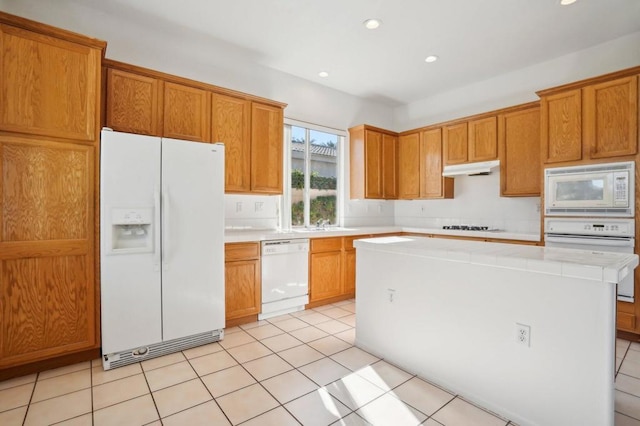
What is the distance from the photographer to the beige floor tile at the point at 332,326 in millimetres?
3078

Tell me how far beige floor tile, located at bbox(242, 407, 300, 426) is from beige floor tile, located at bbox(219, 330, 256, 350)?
101 cm

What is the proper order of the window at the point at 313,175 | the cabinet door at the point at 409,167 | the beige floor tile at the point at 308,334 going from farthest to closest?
the cabinet door at the point at 409,167, the window at the point at 313,175, the beige floor tile at the point at 308,334

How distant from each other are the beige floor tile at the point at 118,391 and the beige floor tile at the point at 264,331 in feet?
3.30

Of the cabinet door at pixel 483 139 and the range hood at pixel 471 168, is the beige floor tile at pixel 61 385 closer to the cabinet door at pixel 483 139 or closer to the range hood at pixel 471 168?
the range hood at pixel 471 168

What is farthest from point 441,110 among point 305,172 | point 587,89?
point 305,172

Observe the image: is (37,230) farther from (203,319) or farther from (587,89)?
(587,89)

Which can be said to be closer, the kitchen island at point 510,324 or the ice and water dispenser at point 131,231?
the kitchen island at point 510,324

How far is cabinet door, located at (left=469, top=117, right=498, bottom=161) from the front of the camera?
4016 millimetres

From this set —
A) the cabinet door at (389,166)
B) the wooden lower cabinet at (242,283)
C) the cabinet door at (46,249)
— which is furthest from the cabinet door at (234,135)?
the cabinet door at (389,166)

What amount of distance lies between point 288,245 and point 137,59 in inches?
93.2

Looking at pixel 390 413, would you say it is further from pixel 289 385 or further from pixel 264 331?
pixel 264 331

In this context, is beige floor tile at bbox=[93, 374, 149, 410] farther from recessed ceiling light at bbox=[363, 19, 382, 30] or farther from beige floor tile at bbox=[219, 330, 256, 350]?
recessed ceiling light at bbox=[363, 19, 382, 30]

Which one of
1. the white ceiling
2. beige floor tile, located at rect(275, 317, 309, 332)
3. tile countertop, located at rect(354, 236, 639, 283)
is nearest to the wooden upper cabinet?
the white ceiling

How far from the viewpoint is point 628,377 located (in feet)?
7.25
